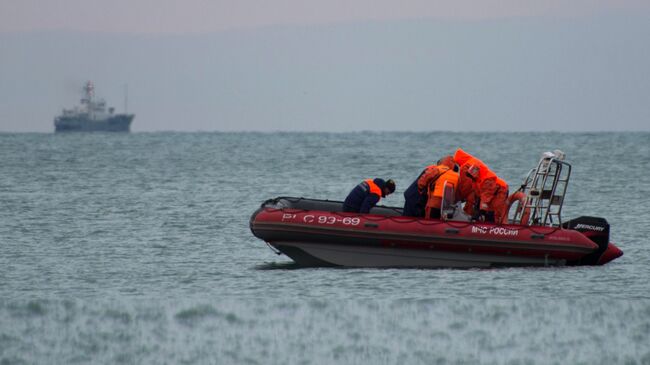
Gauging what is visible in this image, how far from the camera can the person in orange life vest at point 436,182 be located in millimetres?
15953

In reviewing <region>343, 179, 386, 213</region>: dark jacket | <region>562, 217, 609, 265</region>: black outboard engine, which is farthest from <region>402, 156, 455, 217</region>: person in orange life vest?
<region>562, 217, 609, 265</region>: black outboard engine

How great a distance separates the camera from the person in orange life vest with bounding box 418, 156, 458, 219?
1595 cm

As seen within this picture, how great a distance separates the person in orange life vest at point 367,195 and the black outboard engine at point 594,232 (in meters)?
2.51

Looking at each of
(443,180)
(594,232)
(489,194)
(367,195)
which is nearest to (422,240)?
(443,180)

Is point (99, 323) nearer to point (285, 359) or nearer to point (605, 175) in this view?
point (285, 359)

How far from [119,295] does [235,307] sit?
5.68ft

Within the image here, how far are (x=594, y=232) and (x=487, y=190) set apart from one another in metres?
1.56

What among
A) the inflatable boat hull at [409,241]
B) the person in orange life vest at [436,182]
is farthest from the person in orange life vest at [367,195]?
the person in orange life vest at [436,182]

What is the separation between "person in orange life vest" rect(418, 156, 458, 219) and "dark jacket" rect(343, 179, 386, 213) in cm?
54

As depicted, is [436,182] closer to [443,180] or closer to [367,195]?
[443,180]

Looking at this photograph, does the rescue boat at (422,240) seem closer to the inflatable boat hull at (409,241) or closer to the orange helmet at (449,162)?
the inflatable boat hull at (409,241)

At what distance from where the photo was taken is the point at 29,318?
42.4 ft

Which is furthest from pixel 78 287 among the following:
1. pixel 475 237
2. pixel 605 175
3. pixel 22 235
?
pixel 605 175

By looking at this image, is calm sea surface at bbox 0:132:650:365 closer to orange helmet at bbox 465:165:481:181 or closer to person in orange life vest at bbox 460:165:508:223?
person in orange life vest at bbox 460:165:508:223
